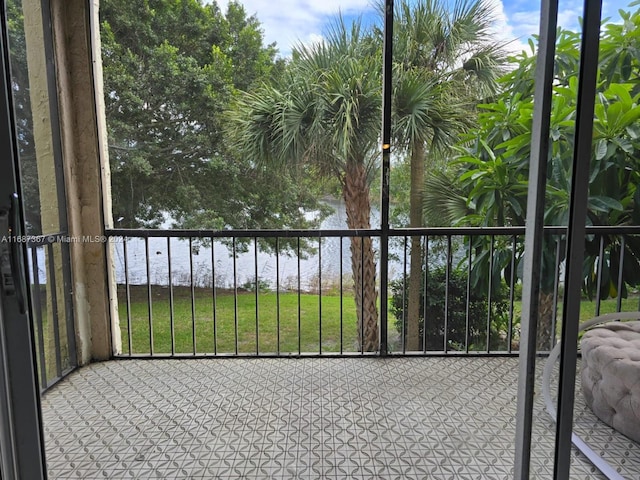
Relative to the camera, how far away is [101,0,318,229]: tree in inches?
122

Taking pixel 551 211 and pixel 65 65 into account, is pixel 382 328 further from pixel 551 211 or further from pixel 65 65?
pixel 65 65

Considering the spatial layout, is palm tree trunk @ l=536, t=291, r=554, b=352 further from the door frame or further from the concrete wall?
the concrete wall

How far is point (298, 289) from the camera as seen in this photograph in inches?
117

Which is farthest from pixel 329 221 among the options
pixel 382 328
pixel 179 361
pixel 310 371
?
pixel 179 361

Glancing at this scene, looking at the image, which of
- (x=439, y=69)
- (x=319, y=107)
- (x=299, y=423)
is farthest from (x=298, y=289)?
(x=439, y=69)

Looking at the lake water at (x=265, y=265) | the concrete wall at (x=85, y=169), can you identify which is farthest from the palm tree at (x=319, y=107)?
the concrete wall at (x=85, y=169)

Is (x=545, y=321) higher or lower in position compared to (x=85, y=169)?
lower

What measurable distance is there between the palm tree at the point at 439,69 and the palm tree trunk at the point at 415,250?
0.16 ft

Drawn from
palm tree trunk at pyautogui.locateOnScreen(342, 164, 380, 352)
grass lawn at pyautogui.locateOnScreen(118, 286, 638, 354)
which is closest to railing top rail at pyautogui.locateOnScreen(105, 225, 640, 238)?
palm tree trunk at pyautogui.locateOnScreen(342, 164, 380, 352)

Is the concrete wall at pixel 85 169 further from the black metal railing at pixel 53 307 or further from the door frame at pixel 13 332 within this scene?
the door frame at pixel 13 332

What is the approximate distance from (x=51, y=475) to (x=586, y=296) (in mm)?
2004

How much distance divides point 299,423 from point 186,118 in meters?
2.78

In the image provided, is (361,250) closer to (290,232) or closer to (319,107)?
(290,232)

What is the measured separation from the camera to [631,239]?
197 centimetres
